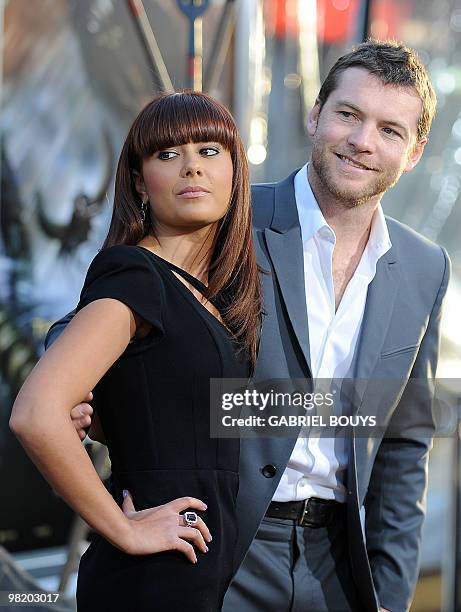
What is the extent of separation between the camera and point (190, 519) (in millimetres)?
1572

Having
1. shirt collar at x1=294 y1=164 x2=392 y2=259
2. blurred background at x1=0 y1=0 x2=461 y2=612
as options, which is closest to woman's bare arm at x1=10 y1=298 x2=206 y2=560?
shirt collar at x1=294 y1=164 x2=392 y2=259

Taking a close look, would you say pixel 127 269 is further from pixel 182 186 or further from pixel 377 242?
pixel 377 242

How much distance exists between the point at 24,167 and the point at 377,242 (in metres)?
1.82

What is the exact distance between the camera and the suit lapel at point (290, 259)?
2.00 metres

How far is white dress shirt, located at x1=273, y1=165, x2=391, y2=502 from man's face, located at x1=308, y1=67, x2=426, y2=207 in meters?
0.09

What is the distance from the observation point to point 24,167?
11.9 feet

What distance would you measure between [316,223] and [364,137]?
8.7 inches

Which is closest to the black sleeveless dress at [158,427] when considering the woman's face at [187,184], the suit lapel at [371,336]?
the woman's face at [187,184]

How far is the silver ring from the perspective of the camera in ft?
5.15

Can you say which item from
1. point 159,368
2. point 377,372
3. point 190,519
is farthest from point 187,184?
point 377,372

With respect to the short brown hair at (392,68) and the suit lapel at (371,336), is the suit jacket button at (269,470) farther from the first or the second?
the short brown hair at (392,68)

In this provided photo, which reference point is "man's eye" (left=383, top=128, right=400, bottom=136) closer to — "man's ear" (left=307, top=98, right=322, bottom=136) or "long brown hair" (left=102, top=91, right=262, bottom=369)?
"man's ear" (left=307, top=98, right=322, bottom=136)

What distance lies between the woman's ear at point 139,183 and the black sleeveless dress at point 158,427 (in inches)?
6.4

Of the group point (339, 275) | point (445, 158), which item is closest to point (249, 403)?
point (339, 275)
